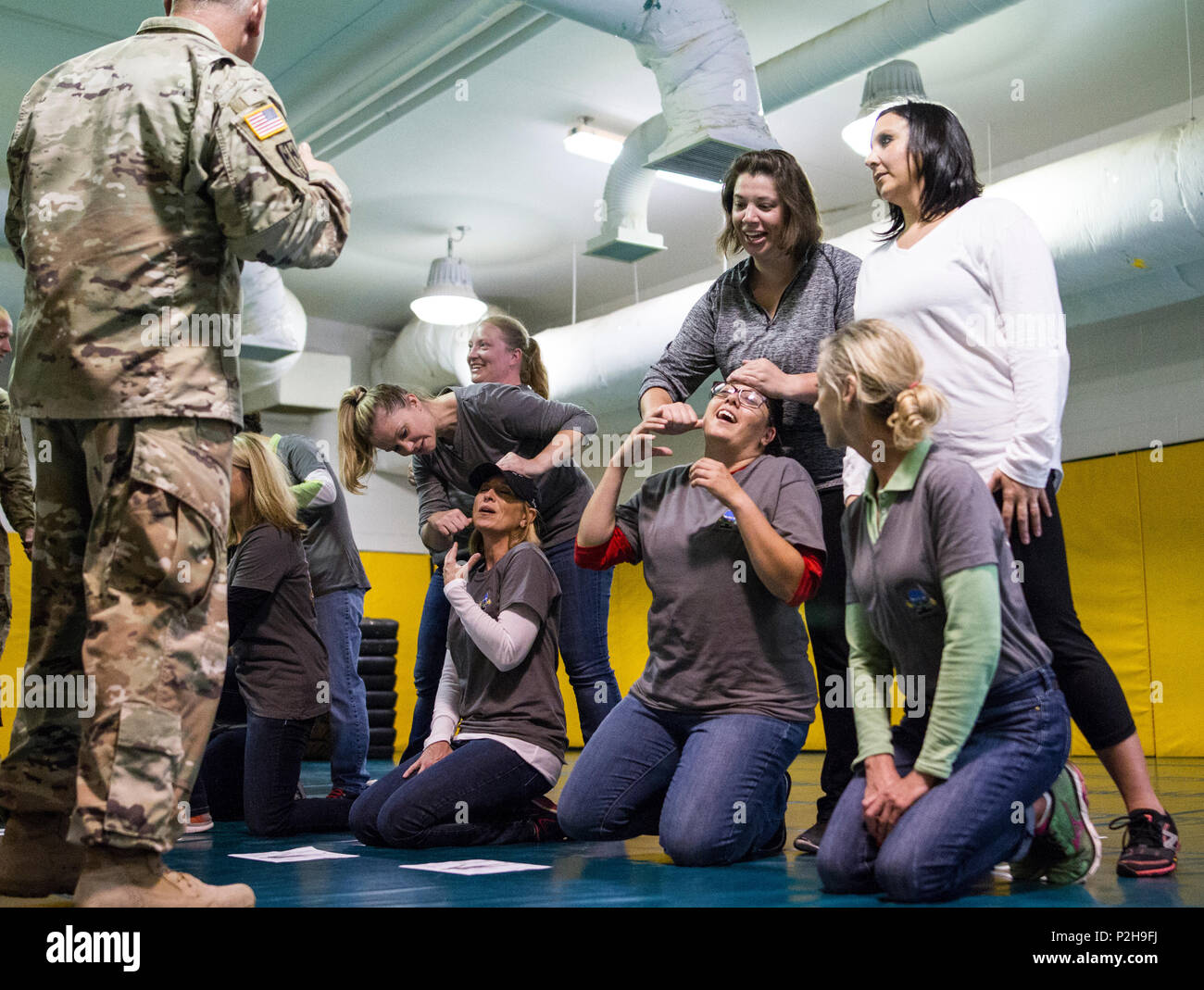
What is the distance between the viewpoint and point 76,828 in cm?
157

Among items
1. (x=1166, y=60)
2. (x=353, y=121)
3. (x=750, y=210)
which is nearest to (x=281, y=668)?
(x=750, y=210)

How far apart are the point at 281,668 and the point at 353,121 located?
11.8 feet

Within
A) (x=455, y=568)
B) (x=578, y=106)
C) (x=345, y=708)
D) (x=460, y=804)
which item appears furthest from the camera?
(x=578, y=106)

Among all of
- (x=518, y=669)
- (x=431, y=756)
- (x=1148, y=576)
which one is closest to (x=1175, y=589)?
(x=1148, y=576)

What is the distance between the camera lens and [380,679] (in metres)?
8.60

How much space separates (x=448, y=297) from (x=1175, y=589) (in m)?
4.62

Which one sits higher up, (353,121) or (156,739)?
(353,121)

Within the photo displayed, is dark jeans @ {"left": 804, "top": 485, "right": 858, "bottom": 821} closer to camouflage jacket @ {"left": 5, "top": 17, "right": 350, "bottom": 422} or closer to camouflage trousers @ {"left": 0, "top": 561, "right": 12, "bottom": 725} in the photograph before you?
camouflage jacket @ {"left": 5, "top": 17, "right": 350, "bottom": 422}

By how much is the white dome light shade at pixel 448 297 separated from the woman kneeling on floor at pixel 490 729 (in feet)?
14.8

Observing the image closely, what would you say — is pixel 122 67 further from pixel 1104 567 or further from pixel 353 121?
pixel 1104 567

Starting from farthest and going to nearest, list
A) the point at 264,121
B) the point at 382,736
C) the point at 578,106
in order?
the point at 382,736 → the point at 578,106 → the point at 264,121

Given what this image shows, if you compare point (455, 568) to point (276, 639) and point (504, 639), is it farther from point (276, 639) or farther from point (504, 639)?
point (276, 639)

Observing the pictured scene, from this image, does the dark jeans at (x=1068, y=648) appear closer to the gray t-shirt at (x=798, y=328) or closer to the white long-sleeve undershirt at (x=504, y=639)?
the gray t-shirt at (x=798, y=328)

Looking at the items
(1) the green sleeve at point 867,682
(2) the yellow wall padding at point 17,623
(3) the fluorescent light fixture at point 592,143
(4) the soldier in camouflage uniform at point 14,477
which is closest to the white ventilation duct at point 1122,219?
(3) the fluorescent light fixture at point 592,143
